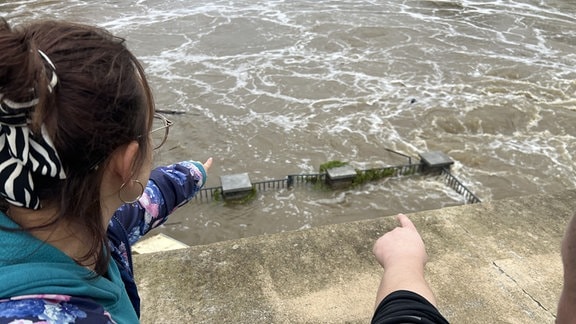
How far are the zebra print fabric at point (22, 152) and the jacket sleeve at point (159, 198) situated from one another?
0.57m

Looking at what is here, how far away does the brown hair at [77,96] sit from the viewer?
737 millimetres

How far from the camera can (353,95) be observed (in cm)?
1079

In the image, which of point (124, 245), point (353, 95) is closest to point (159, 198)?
point (124, 245)

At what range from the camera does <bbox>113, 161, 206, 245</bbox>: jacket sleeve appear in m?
1.41

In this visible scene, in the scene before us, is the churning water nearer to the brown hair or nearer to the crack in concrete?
the crack in concrete

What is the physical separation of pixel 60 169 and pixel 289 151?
793 cm

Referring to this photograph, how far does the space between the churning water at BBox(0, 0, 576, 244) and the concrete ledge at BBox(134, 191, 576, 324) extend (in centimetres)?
385

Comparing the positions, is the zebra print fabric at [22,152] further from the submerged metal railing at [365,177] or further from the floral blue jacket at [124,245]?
the submerged metal railing at [365,177]

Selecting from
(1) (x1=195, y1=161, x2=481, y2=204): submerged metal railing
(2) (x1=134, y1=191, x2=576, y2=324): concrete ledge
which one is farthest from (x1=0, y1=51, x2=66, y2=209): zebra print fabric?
(1) (x1=195, y1=161, x2=481, y2=204): submerged metal railing

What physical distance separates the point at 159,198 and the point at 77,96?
2.47 ft

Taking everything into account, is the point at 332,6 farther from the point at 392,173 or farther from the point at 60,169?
the point at 60,169

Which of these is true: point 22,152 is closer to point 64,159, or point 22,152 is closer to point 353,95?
point 64,159

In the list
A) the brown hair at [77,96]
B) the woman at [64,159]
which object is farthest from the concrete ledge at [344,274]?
the brown hair at [77,96]

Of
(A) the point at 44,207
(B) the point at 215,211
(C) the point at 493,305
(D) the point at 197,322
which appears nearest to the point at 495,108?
(B) the point at 215,211
